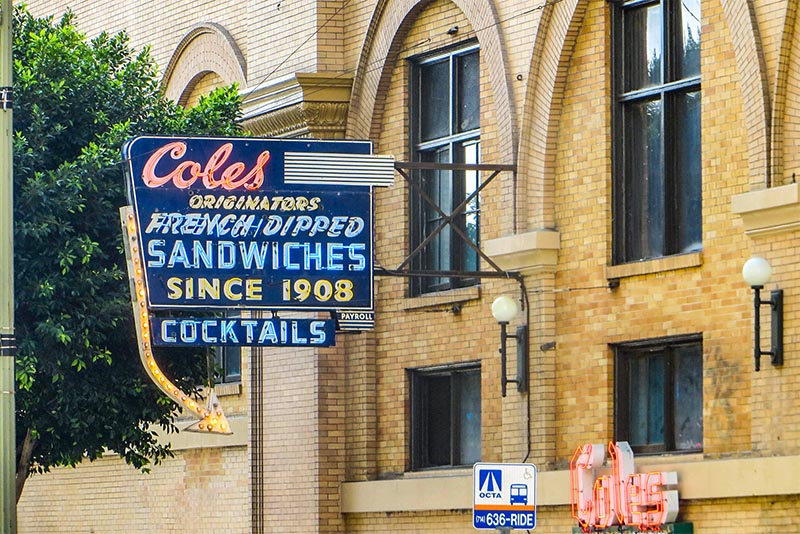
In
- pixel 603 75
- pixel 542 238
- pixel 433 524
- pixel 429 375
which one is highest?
pixel 603 75

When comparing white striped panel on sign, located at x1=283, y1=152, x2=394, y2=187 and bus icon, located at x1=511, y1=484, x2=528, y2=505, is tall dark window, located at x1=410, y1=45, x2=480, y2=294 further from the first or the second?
bus icon, located at x1=511, y1=484, x2=528, y2=505

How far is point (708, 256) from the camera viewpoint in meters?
20.9

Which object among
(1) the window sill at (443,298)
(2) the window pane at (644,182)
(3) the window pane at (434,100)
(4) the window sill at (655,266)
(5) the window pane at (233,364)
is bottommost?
(5) the window pane at (233,364)

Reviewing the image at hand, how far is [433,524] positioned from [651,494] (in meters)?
4.59

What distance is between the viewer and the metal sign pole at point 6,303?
758 inches

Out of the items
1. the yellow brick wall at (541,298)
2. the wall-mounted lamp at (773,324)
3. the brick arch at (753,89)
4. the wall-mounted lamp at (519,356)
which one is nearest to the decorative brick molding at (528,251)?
the yellow brick wall at (541,298)

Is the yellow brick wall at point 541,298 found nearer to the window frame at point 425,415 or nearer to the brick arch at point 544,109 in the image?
the brick arch at point 544,109

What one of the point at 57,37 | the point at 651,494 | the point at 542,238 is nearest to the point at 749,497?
the point at 651,494

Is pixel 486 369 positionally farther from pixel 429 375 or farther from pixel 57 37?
pixel 57 37

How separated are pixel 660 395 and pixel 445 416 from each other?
434 cm

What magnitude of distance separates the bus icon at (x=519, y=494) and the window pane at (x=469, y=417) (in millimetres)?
6600

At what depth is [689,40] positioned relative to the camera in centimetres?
2159

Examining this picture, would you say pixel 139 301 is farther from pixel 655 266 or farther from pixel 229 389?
pixel 229 389

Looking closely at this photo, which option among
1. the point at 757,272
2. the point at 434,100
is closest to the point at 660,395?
the point at 757,272
